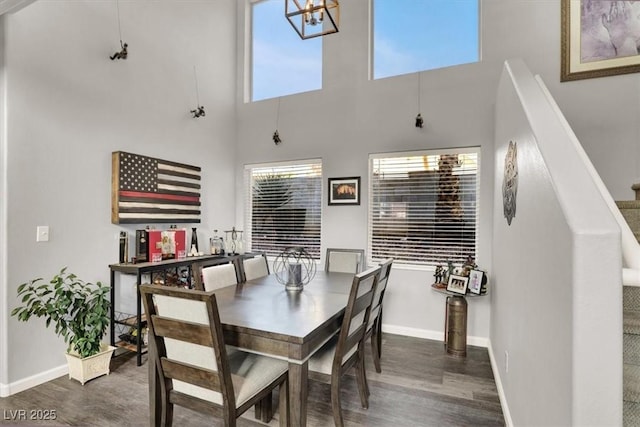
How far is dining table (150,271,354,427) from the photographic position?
1.62 metres

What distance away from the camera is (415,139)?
3812 mm

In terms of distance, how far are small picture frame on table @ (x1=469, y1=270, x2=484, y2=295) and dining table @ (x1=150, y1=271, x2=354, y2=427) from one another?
1.44 metres

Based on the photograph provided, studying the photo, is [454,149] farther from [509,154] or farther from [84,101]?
[84,101]

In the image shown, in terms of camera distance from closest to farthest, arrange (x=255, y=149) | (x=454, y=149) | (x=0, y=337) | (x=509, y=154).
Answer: (x=509, y=154) < (x=0, y=337) < (x=454, y=149) < (x=255, y=149)

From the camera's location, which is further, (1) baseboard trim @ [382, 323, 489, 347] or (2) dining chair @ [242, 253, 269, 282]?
(1) baseboard trim @ [382, 323, 489, 347]

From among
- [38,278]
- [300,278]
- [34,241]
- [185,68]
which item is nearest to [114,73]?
[185,68]

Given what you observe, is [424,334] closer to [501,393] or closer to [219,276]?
[501,393]

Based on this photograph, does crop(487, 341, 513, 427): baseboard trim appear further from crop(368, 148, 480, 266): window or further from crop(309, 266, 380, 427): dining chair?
crop(368, 148, 480, 266): window

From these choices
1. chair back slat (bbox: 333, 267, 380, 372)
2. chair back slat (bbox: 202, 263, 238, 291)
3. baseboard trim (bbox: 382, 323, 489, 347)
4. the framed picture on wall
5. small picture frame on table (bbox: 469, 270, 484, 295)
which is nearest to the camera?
chair back slat (bbox: 333, 267, 380, 372)

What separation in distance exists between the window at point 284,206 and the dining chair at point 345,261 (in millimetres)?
677

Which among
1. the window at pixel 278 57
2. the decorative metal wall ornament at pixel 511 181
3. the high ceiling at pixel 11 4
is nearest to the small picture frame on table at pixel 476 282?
the decorative metal wall ornament at pixel 511 181

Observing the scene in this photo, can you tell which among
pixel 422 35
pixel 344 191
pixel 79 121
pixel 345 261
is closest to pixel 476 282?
pixel 345 261

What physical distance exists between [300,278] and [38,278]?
6.87 feet

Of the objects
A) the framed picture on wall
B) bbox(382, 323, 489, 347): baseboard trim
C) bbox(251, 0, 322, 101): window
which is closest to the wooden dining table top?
bbox(382, 323, 489, 347): baseboard trim
